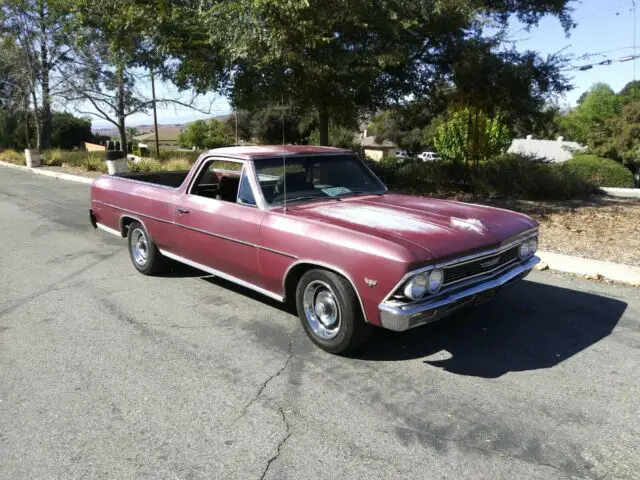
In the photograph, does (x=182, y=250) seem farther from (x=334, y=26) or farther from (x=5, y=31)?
(x=5, y=31)

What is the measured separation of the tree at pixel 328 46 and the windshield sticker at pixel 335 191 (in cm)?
365

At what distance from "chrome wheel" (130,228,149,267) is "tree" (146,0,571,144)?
374 cm

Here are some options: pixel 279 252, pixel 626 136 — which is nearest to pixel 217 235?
pixel 279 252

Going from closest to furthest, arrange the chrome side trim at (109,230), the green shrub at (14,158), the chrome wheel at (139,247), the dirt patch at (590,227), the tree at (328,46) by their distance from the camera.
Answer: the chrome wheel at (139,247)
the chrome side trim at (109,230)
the dirt patch at (590,227)
the tree at (328,46)
the green shrub at (14,158)

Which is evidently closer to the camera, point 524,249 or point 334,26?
point 524,249

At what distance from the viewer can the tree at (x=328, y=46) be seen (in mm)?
8383

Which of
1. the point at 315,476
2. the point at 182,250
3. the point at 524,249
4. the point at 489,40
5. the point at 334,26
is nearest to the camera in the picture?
the point at 315,476

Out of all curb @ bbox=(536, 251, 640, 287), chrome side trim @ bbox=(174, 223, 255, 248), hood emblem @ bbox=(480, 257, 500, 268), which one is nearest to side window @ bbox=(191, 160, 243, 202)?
chrome side trim @ bbox=(174, 223, 255, 248)

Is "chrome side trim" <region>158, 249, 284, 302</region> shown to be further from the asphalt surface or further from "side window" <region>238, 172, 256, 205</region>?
"side window" <region>238, 172, 256, 205</region>

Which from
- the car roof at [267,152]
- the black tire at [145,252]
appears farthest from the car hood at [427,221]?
the black tire at [145,252]

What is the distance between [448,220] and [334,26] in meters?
6.28

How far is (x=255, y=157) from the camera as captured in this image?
15.9ft

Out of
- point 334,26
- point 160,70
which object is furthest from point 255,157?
point 160,70

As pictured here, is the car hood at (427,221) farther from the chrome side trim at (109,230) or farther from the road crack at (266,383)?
the chrome side trim at (109,230)
